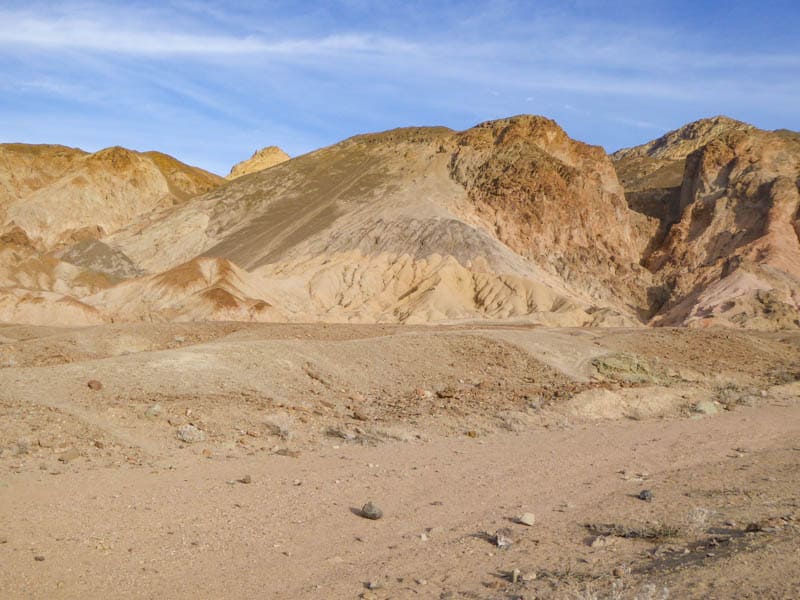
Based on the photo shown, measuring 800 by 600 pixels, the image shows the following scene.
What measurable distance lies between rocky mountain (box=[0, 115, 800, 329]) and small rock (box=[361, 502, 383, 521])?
26.1m

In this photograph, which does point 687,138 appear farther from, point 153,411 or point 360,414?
point 153,411

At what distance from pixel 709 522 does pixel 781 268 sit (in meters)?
43.6

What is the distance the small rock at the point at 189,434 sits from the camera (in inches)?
398

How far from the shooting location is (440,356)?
53.4 feet

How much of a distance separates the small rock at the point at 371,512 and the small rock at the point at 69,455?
371 cm

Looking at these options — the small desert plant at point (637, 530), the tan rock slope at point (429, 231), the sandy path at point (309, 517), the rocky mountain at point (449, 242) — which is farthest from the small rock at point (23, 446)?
the tan rock slope at point (429, 231)

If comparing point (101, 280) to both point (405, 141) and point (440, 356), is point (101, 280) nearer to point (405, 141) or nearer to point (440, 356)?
point (405, 141)

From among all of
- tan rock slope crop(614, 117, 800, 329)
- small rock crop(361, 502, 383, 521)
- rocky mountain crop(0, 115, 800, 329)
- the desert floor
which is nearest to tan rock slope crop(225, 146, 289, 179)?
rocky mountain crop(0, 115, 800, 329)

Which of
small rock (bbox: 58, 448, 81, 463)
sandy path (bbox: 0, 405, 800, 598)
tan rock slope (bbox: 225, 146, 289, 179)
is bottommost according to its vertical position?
sandy path (bbox: 0, 405, 800, 598)

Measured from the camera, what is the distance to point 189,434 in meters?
10.2

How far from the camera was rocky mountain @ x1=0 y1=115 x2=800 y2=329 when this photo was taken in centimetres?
3894

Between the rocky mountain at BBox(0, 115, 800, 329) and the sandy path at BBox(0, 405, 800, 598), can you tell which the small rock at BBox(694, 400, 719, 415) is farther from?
the rocky mountain at BBox(0, 115, 800, 329)

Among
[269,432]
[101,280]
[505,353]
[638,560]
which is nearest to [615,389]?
[505,353]

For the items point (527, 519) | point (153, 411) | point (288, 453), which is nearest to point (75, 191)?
point (153, 411)
